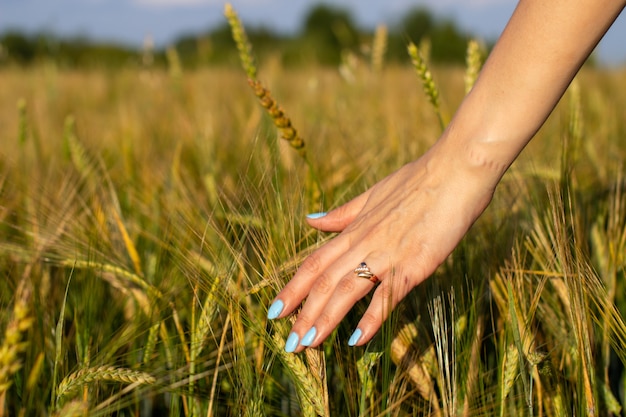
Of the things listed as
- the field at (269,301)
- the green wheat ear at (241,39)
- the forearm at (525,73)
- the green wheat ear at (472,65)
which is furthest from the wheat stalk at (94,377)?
the green wheat ear at (472,65)

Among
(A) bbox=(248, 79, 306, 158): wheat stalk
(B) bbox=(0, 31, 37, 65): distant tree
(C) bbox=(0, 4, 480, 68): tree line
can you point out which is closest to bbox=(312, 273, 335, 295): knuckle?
(A) bbox=(248, 79, 306, 158): wheat stalk

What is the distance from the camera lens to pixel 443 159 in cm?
74

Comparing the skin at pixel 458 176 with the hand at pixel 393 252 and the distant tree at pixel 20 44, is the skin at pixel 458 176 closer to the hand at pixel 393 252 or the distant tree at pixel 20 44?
the hand at pixel 393 252

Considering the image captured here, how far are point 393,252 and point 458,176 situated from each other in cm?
12

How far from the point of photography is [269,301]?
78cm

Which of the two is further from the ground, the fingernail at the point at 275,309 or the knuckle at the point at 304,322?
the fingernail at the point at 275,309

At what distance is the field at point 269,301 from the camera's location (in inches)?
28.1

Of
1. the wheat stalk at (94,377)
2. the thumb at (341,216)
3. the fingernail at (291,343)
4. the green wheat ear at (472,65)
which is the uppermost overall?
the green wheat ear at (472,65)

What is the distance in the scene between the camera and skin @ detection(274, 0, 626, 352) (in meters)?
0.67

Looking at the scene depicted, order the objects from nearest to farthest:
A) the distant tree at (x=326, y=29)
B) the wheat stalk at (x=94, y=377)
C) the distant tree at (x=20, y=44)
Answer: the wheat stalk at (x=94, y=377)
the distant tree at (x=326, y=29)
the distant tree at (x=20, y=44)

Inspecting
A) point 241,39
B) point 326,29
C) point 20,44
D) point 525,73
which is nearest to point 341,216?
point 525,73

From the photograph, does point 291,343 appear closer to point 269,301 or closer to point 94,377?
point 269,301

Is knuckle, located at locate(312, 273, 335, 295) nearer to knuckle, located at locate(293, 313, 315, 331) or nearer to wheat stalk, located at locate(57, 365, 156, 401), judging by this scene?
knuckle, located at locate(293, 313, 315, 331)

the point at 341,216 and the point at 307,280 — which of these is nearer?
the point at 307,280
